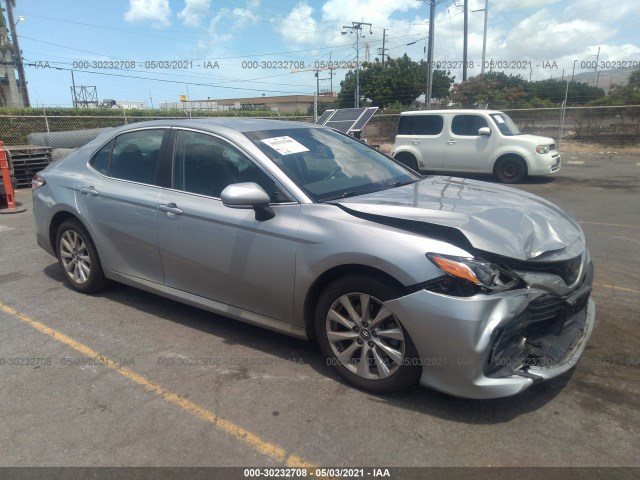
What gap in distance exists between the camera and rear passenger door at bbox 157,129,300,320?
3.20 metres

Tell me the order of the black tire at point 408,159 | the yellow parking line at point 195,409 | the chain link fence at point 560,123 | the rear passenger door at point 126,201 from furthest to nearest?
the chain link fence at point 560,123 → the black tire at point 408,159 → the rear passenger door at point 126,201 → the yellow parking line at point 195,409

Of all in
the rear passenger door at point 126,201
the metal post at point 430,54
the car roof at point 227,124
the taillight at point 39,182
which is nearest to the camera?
the car roof at point 227,124

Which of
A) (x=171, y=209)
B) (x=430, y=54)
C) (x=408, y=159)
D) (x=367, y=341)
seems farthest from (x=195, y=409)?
(x=430, y=54)

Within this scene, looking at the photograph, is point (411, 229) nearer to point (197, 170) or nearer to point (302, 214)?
point (302, 214)

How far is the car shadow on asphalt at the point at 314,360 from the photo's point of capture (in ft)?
9.14

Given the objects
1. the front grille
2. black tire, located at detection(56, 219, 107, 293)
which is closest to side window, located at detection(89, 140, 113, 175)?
black tire, located at detection(56, 219, 107, 293)

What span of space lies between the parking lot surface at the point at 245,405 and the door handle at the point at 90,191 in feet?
3.38

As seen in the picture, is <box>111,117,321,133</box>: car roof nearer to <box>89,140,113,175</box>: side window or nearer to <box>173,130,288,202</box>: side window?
<box>173,130,288,202</box>: side window

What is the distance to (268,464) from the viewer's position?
7.93 feet

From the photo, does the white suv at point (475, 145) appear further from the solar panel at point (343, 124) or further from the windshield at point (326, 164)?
the windshield at point (326, 164)

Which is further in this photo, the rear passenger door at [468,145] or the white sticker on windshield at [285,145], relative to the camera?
the rear passenger door at [468,145]

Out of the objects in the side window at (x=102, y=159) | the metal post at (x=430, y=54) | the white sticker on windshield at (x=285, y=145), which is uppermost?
the metal post at (x=430, y=54)

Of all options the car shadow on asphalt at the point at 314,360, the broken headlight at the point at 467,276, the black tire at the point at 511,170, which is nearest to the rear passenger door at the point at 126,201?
the car shadow on asphalt at the point at 314,360

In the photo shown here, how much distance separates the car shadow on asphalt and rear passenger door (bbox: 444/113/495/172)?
1013 centimetres
